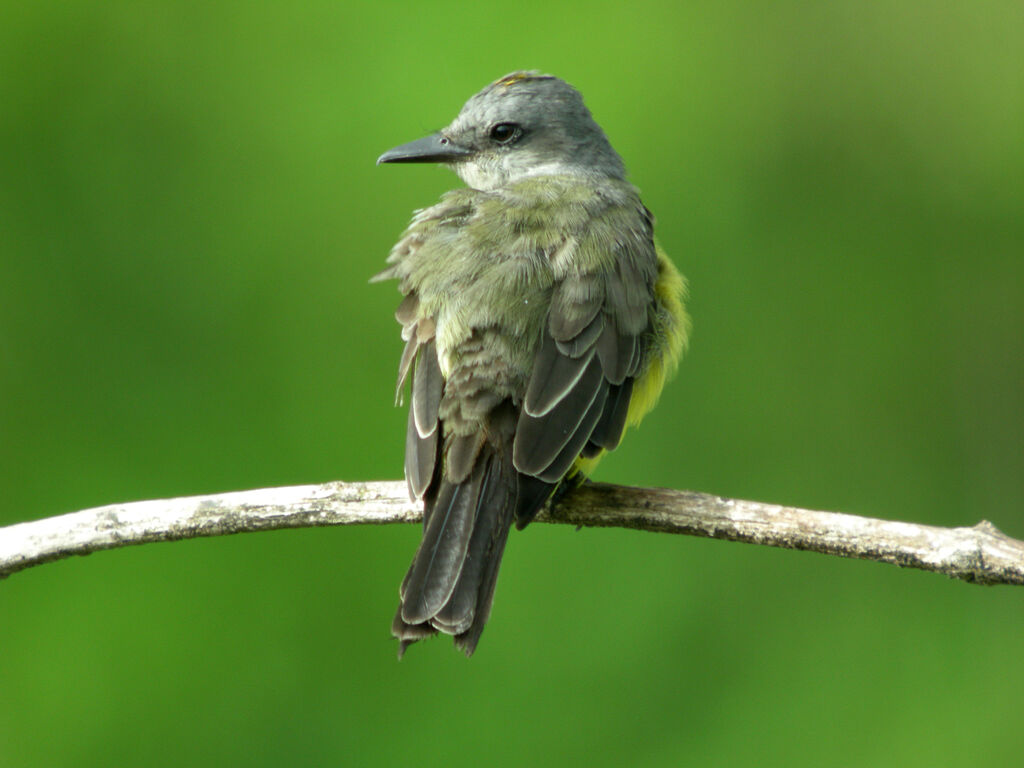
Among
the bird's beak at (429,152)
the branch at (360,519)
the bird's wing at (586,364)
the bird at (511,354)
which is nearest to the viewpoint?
the branch at (360,519)

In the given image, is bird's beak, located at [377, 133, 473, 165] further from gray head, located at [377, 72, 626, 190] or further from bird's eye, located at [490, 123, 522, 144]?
bird's eye, located at [490, 123, 522, 144]

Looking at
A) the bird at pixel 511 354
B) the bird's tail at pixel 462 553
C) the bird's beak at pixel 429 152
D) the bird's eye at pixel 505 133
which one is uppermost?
the bird's eye at pixel 505 133

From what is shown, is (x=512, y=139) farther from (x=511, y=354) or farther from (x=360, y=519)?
(x=360, y=519)

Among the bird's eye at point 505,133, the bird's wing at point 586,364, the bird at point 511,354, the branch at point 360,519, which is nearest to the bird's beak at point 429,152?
the bird's eye at point 505,133

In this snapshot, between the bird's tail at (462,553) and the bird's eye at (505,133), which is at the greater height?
the bird's eye at (505,133)

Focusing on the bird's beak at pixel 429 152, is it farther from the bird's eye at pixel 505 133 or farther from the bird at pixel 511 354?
the bird at pixel 511 354

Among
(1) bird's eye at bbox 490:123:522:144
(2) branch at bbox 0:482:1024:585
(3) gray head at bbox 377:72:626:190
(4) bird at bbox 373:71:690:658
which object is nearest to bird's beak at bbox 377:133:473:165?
(3) gray head at bbox 377:72:626:190

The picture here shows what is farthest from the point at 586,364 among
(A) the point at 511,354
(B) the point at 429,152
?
(B) the point at 429,152

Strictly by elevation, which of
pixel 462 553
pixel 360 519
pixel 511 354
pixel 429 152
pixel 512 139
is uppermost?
pixel 512 139
